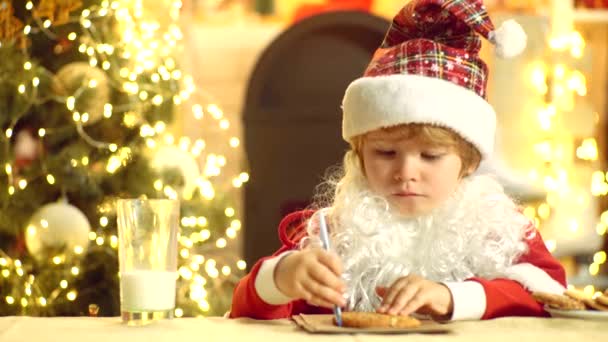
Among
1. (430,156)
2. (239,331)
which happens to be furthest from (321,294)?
(430,156)

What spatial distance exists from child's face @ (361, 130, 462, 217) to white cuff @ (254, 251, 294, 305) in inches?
7.9

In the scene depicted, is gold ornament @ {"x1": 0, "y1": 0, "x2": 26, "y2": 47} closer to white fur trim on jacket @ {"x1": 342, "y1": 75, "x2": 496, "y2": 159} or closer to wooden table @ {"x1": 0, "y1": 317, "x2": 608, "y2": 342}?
white fur trim on jacket @ {"x1": 342, "y1": 75, "x2": 496, "y2": 159}

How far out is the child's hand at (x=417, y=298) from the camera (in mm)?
1181

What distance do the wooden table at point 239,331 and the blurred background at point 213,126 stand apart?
5.50 ft

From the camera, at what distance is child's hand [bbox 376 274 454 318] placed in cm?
118

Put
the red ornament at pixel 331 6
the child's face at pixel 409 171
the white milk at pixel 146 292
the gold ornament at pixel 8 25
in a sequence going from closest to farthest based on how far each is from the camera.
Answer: the white milk at pixel 146 292
the child's face at pixel 409 171
the gold ornament at pixel 8 25
the red ornament at pixel 331 6

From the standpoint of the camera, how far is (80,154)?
2.88 m

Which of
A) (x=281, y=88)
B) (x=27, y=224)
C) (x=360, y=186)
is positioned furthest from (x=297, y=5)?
(x=360, y=186)

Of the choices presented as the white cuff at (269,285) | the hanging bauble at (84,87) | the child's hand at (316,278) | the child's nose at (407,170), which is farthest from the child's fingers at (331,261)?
the hanging bauble at (84,87)

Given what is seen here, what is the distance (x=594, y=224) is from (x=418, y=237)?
2.84m

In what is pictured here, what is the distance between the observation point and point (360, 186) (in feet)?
5.04

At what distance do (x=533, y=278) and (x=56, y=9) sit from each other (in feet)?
6.29

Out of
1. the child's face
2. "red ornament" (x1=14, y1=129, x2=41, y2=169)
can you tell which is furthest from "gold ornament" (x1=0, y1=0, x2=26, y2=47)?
the child's face

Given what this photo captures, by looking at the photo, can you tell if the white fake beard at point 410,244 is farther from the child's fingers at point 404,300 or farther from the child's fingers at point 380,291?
the child's fingers at point 404,300
